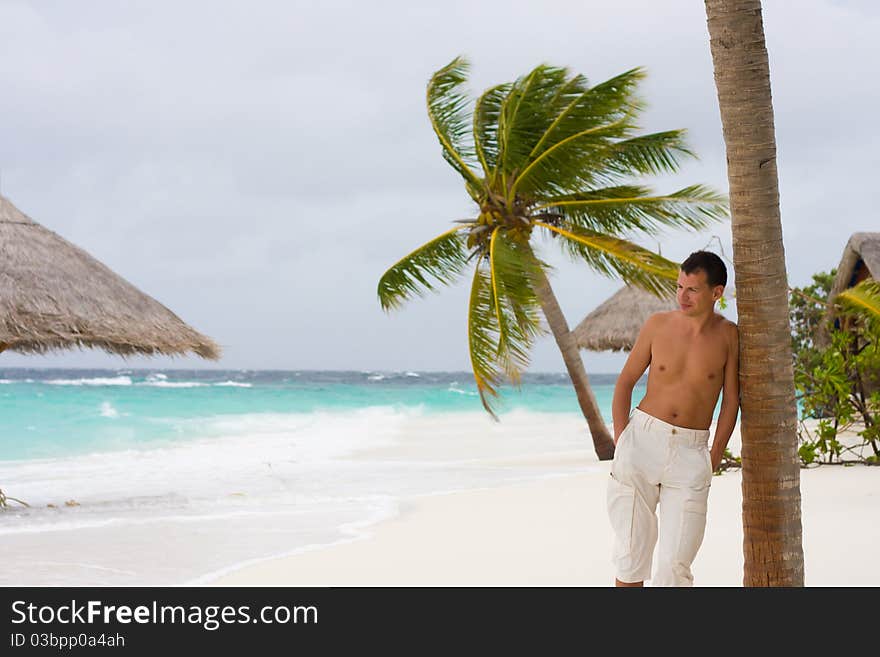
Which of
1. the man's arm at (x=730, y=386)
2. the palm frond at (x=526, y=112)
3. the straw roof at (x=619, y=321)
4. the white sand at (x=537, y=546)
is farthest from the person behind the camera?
the straw roof at (x=619, y=321)

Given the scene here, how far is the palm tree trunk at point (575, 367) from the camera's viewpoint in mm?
12719

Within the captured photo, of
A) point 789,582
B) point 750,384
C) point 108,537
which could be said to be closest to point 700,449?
point 750,384

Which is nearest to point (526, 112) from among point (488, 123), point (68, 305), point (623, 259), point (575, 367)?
point (488, 123)

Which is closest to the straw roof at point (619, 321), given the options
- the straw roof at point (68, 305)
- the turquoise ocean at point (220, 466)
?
the turquoise ocean at point (220, 466)

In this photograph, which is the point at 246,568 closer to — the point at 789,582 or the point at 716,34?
the point at 789,582

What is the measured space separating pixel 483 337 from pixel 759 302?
24.0 ft

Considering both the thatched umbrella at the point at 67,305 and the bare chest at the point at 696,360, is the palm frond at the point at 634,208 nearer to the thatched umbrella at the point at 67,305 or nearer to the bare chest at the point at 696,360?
the thatched umbrella at the point at 67,305

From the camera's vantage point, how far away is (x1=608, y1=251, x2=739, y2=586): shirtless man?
3529mm

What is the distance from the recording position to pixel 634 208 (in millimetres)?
12023

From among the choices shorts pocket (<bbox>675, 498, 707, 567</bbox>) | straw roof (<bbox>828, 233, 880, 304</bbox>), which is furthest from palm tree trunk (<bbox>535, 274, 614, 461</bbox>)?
shorts pocket (<bbox>675, 498, 707, 567</bbox>)

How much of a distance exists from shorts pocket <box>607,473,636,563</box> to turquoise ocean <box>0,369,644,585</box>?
2.87 metres

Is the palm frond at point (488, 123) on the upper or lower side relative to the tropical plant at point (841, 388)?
upper

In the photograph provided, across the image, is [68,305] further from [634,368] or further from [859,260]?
[859,260]
